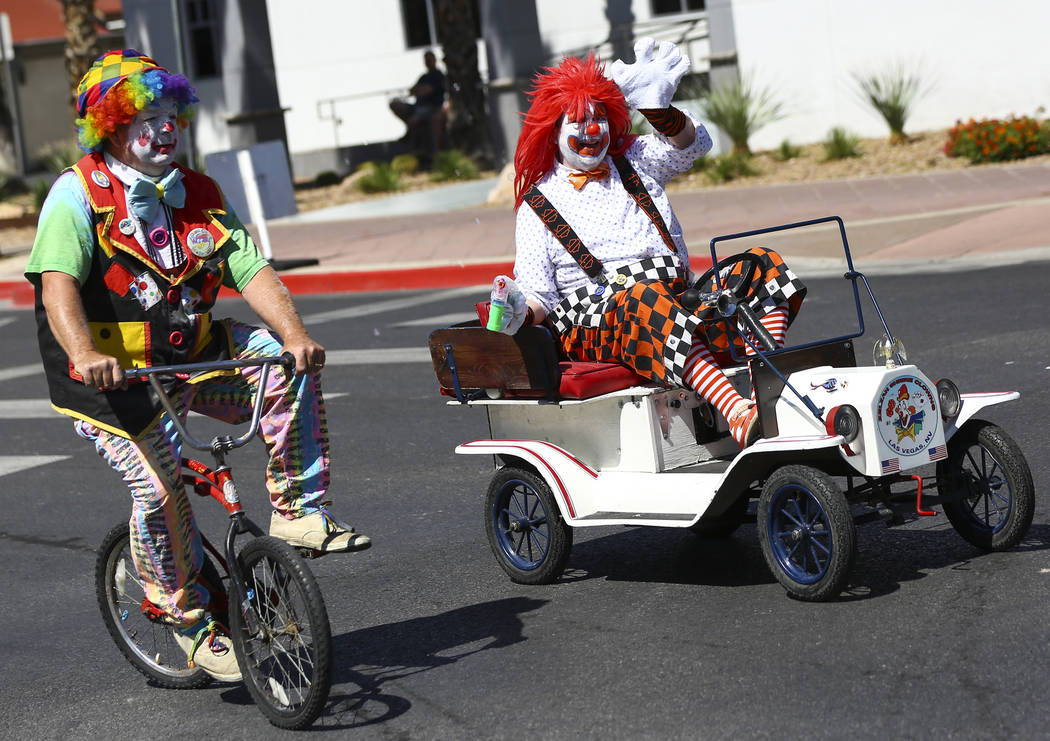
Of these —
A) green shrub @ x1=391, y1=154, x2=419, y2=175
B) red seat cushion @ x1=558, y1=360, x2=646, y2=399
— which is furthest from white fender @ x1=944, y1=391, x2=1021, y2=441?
green shrub @ x1=391, y1=154, x2=419, y2=175

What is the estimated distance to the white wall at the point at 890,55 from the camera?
21406mm

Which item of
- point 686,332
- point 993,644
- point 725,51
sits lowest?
point 993,644

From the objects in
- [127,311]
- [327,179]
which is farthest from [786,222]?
[327,179]

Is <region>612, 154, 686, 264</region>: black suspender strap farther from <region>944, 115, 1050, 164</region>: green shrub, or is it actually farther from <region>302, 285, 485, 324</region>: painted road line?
<region>944, 115, 1050, 164</region>: green shrub

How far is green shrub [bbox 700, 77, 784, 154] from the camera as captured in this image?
70.9 ft

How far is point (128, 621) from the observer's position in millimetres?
5066

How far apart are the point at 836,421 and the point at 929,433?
13.1 inches

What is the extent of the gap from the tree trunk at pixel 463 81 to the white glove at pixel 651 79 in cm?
2127

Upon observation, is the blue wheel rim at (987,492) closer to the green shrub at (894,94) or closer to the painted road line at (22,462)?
the painted road line at (22,462)

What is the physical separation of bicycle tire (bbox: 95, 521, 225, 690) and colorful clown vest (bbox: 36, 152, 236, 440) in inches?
24.1

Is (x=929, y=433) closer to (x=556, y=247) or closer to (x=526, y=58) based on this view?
(x=556, y=247)

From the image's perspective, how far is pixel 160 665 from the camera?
4938 mm

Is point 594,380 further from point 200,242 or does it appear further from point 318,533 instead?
point 200,242

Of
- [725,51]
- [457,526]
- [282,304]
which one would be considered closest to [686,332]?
[282,304]
